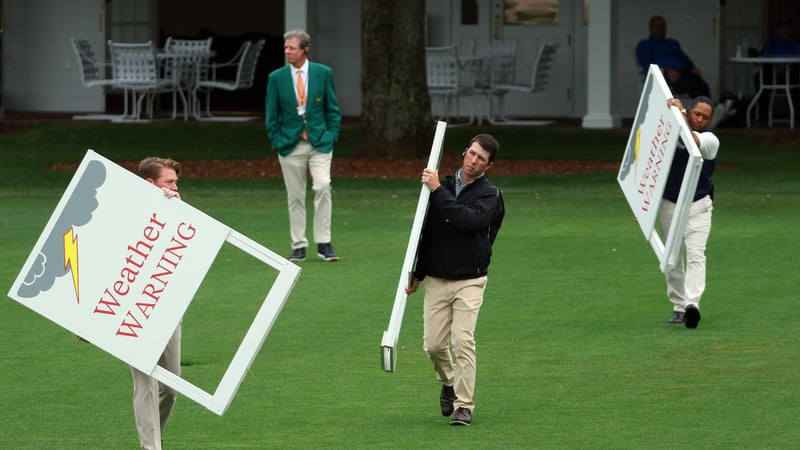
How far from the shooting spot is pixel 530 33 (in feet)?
98.7

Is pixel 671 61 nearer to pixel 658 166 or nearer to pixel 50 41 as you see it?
pixel 50 41

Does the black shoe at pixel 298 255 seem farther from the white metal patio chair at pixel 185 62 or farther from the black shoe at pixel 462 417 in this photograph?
the white metal patio chair at pixel 185 62

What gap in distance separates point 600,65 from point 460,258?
19.7 m

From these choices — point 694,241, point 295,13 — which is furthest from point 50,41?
point 694,241

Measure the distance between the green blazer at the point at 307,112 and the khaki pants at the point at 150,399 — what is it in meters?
7.37

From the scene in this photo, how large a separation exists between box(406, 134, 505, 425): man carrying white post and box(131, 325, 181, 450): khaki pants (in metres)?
1.46

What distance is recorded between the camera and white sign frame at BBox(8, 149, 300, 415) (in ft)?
23.3

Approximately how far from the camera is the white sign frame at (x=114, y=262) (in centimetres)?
711

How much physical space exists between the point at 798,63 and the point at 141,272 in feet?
69.7

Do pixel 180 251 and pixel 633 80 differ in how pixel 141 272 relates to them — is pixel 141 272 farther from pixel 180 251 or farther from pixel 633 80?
pixel 633 80

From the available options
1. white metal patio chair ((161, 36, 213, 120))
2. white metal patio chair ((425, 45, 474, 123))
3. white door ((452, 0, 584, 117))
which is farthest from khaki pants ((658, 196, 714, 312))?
white door ((452, 0, 584, 117))

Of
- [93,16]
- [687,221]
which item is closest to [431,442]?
[687,221]

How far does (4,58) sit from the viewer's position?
105 ft

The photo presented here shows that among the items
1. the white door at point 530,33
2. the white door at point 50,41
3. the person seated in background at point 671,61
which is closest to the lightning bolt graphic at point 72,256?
the person seated in background at point 671,61
